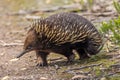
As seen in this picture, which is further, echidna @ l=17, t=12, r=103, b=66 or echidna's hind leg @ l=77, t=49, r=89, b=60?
echidna's hind leg @ l=77, t=49, r=89, b=60

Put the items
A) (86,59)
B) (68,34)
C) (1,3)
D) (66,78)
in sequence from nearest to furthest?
(66,78), (68,34), (86,59), (1,3)

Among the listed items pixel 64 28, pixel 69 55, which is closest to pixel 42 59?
pixel 69 55

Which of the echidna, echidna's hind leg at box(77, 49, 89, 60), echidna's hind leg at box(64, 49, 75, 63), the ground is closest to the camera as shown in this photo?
the ground

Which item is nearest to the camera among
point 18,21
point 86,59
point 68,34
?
point 68,34

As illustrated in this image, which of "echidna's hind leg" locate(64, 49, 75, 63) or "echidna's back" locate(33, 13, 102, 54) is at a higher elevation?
"echidna's back" locate(33, 13, 102, 54)

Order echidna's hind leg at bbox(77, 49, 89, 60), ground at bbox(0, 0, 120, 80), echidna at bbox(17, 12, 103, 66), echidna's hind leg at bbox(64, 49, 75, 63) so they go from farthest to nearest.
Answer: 1. echidna's hind leg at bbox(77, 49, 89, 60)
2. echidna's hind leg at bbox(64, 49, 75, 63)
3. echidna at bbox(17, 12, 103, 66)
4. ground at bbox(0, 0, 120, 80)

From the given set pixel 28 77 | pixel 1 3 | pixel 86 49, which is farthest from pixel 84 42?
pixel 1 3

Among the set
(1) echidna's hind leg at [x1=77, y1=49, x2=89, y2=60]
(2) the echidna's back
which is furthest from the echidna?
(1) echidna's hind leg at [x1=77, y1=49, x2=89, y2=60]

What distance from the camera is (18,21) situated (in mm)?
10867

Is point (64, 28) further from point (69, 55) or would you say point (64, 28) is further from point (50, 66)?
point (50, 66)

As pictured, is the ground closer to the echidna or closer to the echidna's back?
the echidna

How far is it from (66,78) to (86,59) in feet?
3.32

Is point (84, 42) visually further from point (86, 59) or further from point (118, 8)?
point (118, 8)

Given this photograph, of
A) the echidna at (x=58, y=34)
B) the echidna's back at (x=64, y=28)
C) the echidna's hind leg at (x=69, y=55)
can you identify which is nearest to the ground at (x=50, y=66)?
the echidna's hind leg at (x=69, y=55)
